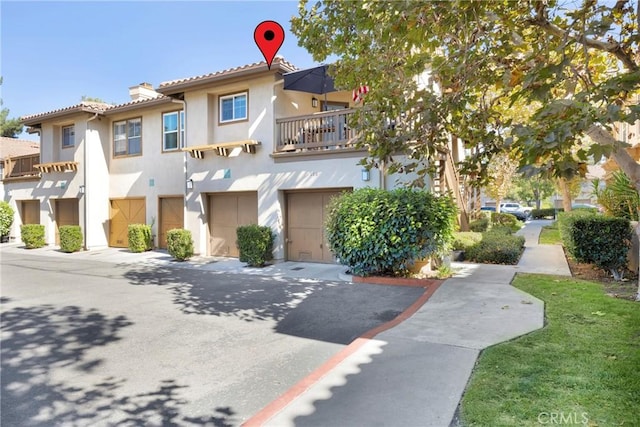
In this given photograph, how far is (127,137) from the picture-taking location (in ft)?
54.1

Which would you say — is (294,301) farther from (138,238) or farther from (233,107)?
(138,238)

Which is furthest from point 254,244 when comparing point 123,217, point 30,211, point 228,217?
point 30,211

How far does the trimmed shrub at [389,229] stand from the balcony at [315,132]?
243cm

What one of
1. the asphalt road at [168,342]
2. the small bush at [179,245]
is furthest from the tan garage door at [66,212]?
the asphalt road at [168,342]

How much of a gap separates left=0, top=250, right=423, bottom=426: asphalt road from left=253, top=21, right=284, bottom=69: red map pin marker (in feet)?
18.7

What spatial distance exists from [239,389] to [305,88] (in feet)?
32.3

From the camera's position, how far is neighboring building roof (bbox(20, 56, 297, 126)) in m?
11.7

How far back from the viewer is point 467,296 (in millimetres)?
6902

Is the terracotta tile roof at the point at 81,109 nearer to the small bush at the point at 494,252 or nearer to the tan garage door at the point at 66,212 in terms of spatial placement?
the tan garage door at the point at 66,212

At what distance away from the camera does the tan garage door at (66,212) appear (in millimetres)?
17953

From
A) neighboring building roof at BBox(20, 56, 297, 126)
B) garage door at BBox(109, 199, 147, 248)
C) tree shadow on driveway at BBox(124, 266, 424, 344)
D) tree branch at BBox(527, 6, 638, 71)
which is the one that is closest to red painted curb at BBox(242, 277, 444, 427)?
tree shadow on driveway at BBox(124, 266, 424, 344)

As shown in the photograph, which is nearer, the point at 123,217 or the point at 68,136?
Answer: the point at 123,217

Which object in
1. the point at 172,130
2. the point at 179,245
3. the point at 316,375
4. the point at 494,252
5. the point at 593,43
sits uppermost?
the point at 172,130

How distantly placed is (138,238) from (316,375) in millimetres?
12829
